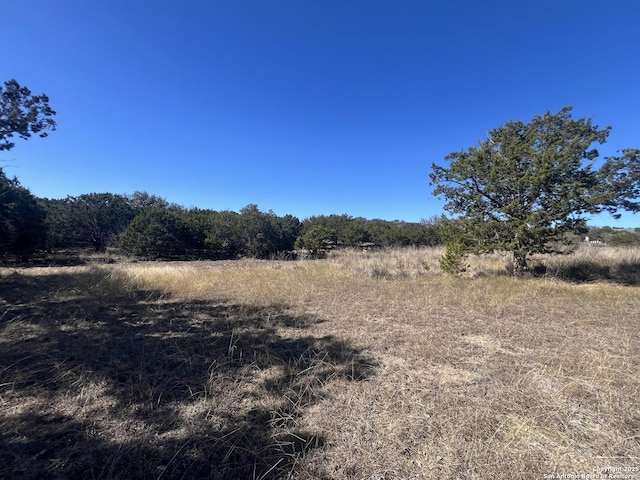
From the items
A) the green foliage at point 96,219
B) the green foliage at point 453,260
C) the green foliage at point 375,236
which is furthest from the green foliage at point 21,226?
the green foliage at point 453,260

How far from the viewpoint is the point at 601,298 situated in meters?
6.54

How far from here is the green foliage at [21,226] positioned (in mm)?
12789

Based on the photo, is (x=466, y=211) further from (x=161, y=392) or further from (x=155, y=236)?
(x=155, y=236)

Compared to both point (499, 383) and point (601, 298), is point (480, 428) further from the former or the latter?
point (601, 298)

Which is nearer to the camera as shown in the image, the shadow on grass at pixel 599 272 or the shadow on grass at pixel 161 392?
the shadow on grass at pixel 161 392

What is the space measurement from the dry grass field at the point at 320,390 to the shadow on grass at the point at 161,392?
0.02 metres

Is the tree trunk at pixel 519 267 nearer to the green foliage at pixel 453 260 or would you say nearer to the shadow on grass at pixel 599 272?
the shadow on grass at pixel 599 272

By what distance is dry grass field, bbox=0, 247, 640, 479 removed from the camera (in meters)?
1.90

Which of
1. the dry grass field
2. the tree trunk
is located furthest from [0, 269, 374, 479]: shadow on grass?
the tree trunk

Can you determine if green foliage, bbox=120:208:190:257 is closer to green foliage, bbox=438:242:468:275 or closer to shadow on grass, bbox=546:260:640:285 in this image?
green foliage, bbox=438:242:468:275

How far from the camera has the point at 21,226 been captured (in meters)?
14.9

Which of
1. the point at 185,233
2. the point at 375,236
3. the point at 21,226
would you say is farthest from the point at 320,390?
the point at 375,236

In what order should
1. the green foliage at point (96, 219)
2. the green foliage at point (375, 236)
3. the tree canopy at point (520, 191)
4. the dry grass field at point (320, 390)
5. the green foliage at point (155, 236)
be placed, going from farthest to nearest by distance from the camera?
the green foliage at point (96, 219), the green foliage at point (375, 236), the green foliage at point (155, 236), the tree canopy at point (520, 191), the dry grass field at point (320, 390)

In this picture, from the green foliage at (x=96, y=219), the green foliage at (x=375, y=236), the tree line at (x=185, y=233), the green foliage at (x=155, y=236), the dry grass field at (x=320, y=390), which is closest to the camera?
the dry grass field at (x=320, y=390)
